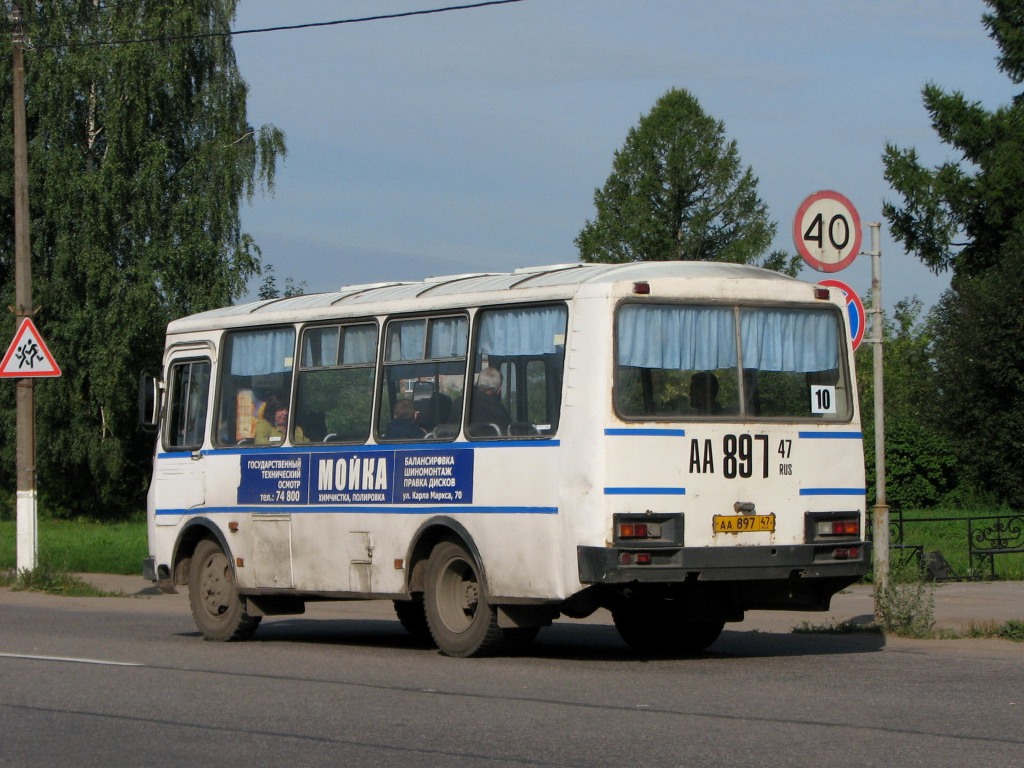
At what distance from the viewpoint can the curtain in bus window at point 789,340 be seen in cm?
1285

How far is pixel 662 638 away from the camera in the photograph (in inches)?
547

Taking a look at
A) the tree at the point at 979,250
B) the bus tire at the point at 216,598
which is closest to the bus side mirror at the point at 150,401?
the bus tire at the point at 216,598

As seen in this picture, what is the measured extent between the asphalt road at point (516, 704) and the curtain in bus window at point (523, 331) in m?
2.33

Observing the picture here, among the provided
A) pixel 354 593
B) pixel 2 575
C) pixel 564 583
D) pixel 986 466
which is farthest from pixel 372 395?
pixel 986 466

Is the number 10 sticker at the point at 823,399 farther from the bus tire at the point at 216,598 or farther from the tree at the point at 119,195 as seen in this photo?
the tree at the point at 119,195

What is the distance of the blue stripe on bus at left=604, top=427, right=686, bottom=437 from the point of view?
1211cm

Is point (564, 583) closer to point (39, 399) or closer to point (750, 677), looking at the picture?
point (750, 677)

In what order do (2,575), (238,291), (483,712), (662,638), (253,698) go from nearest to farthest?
1. (483,712)
2. (253,698)
3. (662,638)
4. (2,575)
5. (238,291)

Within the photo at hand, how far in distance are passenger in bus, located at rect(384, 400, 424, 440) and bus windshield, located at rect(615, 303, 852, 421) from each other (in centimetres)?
220

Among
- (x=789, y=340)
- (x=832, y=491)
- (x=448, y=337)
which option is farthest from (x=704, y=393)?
(x=448, y=337)

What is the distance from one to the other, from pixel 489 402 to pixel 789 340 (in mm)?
2309

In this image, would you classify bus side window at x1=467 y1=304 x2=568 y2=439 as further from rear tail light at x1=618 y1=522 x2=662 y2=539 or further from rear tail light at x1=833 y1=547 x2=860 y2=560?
rear tail light at x1=833 y1=547 x2=860 y2=560

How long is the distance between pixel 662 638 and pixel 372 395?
306 cm

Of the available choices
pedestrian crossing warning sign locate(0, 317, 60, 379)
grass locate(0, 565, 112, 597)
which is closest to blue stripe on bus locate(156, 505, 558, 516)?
pedestrian crossing warning sign locate(0, 317, 60, 379)
